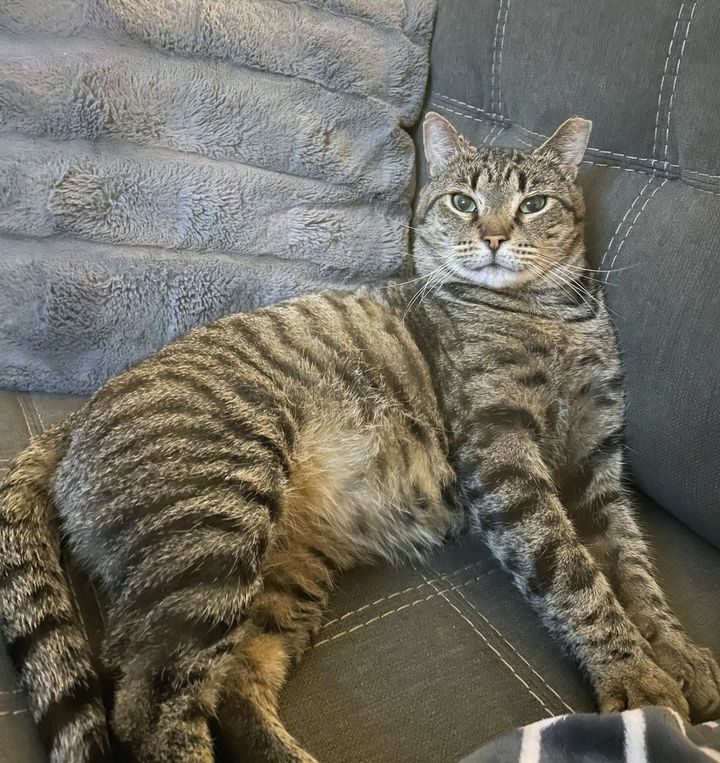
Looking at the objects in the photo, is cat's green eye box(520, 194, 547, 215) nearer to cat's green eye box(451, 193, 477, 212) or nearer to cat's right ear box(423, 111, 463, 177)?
cat's green eye box(451, 193, 477, 212)

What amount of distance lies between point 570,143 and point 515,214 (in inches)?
8.0

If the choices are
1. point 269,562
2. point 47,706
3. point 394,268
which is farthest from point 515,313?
point 47,706

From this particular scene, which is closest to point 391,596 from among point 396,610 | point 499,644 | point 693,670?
point 396,610

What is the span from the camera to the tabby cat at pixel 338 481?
3.58 feet

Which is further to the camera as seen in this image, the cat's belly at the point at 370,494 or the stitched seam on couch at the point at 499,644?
the cat's belly at the point at 370,494

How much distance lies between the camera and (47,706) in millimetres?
1014

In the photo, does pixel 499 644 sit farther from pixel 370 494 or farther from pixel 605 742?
pixel 370 494

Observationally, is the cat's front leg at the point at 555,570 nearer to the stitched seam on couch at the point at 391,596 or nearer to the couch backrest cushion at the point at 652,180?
the stitched seam on couch at the point at 391,596

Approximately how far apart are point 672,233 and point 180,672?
126 centimetres

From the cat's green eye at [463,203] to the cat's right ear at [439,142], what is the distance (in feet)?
0.41

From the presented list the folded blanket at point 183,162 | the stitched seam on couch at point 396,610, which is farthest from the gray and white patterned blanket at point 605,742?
the folded blanket at point 183,162

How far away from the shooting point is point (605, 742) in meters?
0.95

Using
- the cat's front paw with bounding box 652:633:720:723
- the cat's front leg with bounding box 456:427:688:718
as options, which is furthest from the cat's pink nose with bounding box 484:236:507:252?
the cat's front paw with bounding box 652:633:720:723

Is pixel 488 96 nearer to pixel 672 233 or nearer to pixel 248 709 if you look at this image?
pixel 672 233
